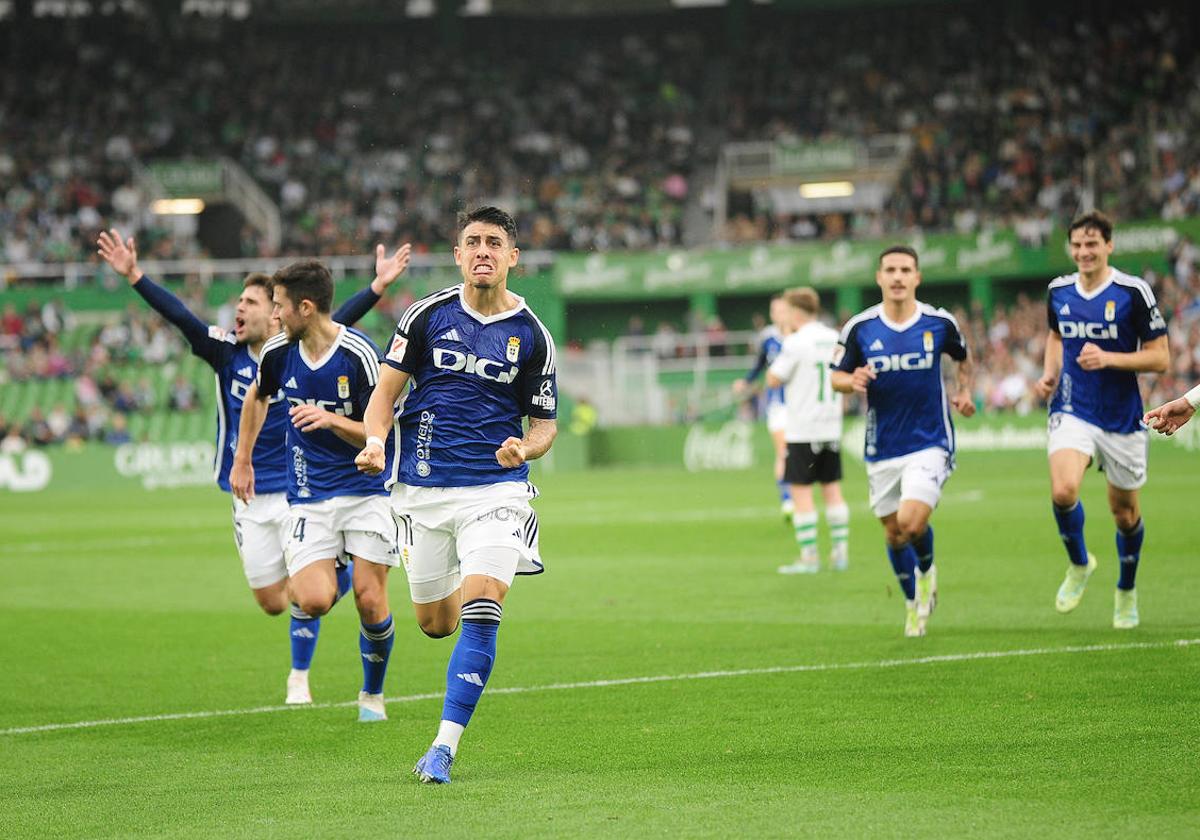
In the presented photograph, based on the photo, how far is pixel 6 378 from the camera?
38.6 m

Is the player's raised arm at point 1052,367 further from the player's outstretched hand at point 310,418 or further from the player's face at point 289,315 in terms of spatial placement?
the player's outstretched hand at point 310,418

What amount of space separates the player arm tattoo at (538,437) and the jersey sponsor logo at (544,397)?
0.06 m

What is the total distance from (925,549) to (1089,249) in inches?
87.6

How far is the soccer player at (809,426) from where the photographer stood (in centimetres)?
1575

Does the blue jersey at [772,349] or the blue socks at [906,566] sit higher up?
the blue jersey at [772,349]

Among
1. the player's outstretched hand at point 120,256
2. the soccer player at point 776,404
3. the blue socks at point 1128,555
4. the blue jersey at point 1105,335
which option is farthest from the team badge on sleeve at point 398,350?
the soccer player at point 776,404

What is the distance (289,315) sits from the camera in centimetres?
877

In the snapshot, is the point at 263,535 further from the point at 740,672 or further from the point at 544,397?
the point at 544,397

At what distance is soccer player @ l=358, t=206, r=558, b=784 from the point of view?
288 inches

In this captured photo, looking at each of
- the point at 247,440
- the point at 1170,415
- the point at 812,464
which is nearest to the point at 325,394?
the point at 247,440

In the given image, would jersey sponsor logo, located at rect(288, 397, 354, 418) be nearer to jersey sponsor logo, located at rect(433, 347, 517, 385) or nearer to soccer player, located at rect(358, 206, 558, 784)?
soccer player, located at rect(358, 206, 558, 784)

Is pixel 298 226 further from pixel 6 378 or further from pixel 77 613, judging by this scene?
pixel 77 613

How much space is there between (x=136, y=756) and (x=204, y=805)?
4.59 ft

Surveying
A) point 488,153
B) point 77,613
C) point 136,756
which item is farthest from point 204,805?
point 488,153
